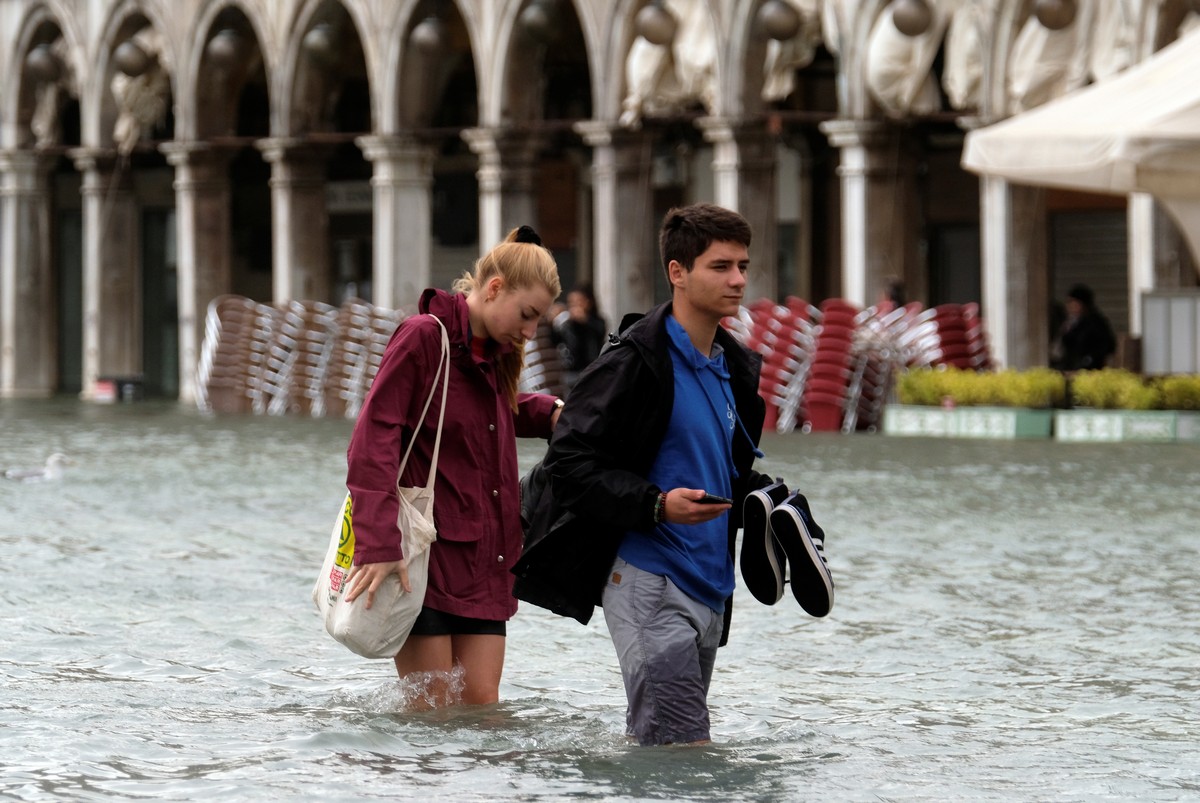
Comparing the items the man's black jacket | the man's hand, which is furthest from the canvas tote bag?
the man's hand

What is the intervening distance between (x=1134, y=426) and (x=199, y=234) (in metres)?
15.9

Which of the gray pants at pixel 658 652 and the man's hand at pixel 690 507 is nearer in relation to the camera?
the man's hand at pixel 690 507

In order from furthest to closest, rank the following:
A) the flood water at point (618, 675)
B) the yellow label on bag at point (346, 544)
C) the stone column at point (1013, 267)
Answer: the stone column at point (1013, 267) < the flood water at point (618, 675) < the yellow label on bag at point (346, 544)

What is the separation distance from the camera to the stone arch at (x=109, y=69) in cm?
3294

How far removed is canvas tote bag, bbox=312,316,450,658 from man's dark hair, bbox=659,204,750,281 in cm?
69

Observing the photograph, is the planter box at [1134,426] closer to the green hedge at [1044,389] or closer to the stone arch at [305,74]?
the green hedge at [1044,389]

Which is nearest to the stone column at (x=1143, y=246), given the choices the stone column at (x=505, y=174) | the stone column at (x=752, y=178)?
the stone column at (x=752, y=178)

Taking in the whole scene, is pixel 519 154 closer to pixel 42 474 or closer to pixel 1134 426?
pixel 1134 426

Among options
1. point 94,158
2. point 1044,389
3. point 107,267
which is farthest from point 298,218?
point 1044,389

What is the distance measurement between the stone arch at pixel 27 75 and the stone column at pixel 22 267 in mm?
498

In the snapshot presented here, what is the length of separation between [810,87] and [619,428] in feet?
79.6

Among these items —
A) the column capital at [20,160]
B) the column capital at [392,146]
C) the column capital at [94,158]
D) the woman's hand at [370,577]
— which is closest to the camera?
the woman's hand at [370,577]

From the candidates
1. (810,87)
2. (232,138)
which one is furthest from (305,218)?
(810,87)

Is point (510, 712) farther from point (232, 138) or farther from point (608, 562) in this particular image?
point (232, 138)
